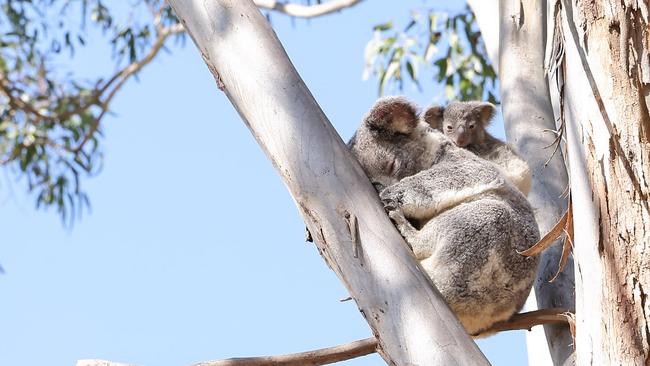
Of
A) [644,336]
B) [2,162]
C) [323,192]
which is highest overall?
[2,162]

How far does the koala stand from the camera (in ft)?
12.8

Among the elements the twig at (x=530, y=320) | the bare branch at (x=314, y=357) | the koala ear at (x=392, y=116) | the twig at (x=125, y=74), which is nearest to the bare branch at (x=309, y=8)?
the twig at (x=125, y=74)

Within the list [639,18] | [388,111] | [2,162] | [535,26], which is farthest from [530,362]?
[2,162]

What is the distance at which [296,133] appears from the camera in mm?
2369

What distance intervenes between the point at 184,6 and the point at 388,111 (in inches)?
41.9

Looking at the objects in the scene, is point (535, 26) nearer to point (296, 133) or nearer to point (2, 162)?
point (296, 133)

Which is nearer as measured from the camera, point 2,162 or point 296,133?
point 296,133

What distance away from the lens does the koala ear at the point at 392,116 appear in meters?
3.46

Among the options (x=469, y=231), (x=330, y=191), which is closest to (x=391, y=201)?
(x=469, y=231)

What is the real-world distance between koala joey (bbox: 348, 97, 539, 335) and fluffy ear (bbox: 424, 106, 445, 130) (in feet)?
2.74

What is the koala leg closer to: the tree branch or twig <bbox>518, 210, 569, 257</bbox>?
the tree branch

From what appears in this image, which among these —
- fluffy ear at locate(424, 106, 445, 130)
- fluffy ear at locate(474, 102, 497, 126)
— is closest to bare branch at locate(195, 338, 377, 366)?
fluffy ear at locate(424, 106, 445, 130)

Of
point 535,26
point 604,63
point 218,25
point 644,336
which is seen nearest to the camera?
point 644,336

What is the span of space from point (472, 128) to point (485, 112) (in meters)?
0.22
